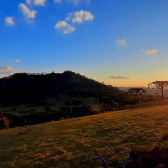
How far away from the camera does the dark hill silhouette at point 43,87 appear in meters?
97.6

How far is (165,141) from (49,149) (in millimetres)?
5974

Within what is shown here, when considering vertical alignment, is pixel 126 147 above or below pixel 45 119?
above

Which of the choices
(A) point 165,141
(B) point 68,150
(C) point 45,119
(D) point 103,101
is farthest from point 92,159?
(D) point 103,101

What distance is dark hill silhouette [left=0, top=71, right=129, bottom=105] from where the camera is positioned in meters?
97.6

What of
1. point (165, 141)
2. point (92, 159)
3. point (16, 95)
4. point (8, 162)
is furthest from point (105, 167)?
point (16, 95)

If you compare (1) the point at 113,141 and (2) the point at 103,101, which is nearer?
(1) the point at 113,141

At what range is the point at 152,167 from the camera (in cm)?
561

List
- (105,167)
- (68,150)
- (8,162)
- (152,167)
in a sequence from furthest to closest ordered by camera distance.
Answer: (68,150) → (8,162) → (105,167) → (152,167)

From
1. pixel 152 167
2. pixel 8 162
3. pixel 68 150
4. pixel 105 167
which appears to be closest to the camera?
pixel 152 167

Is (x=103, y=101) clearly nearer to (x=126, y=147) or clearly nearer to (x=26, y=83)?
(x=126, y=147)

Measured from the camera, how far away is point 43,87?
390 ft

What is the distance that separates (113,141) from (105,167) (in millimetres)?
3445

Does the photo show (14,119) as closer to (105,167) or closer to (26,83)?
(105,167)

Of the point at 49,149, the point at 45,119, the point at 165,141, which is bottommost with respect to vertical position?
the point at 45,119
